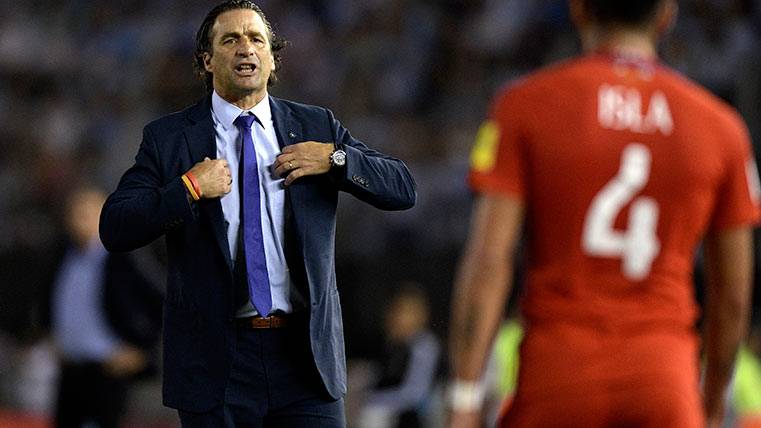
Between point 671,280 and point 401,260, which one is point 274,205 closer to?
point 671,280

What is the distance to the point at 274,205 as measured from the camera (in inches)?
176

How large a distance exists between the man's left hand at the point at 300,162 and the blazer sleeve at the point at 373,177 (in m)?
0.06

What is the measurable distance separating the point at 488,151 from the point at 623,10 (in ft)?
1.41

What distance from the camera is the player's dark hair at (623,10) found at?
320 cm

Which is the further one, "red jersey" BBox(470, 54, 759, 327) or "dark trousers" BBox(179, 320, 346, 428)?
"dark trousers" BBox(179, 320, 346, 428)

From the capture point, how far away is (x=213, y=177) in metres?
4.34

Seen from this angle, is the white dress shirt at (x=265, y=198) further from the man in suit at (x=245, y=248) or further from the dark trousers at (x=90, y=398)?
the dark trousers at (x=90, y=398)

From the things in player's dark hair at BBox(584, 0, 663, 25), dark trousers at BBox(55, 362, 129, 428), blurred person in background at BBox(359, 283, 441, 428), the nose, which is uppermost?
player's dark hair at BBox(584, 0, 663, 25)

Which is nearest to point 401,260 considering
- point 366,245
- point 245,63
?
point 366,245

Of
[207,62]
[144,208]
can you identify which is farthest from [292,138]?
[144,208]

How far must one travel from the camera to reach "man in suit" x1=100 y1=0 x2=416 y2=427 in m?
4.36

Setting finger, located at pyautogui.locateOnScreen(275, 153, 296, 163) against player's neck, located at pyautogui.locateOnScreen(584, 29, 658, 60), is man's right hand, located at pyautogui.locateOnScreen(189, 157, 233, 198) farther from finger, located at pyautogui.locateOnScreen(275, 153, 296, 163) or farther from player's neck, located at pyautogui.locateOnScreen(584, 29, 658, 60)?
player's neck, located at pyautogui.locateOnScreen(584, 29, 658, 60)

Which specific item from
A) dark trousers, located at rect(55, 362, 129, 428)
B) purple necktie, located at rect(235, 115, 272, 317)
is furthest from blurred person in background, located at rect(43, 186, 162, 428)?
purple necktie, located at rect(235, 115, 272, 317)

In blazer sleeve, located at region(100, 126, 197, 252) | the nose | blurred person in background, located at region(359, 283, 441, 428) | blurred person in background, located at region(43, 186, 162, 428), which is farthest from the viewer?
blurred person in background, located at region(359, 283, 441, 428)
